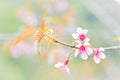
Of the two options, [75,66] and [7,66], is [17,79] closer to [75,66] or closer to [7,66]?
[7,66]

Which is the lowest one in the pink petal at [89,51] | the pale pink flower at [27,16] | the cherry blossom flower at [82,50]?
the pale pink flower at [27,16]

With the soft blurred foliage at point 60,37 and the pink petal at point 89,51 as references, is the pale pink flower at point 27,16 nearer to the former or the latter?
the soft blurred foliage at point 60,37

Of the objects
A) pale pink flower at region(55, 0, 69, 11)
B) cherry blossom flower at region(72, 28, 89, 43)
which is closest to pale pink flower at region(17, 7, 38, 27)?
pale pink flower at region(55, 0, 69, 11)

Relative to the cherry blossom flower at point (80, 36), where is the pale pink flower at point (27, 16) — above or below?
below

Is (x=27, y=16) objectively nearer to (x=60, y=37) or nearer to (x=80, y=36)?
(x=60, y=37)

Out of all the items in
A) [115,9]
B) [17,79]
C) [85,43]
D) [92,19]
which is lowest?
[17,79]

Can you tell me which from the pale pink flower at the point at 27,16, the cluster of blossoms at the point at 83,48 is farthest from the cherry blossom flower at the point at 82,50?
the pale pink flower at the point at 27,16

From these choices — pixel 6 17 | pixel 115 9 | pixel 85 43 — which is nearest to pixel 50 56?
pixel 115 9

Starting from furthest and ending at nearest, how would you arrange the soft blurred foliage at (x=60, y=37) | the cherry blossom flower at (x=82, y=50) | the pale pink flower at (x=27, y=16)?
1. the pale pink flower at (x=27, y=16)
2. the soft blurred foliage at (x=60, y=37)
3. the cherry blossom flower at (x=82, y=50)

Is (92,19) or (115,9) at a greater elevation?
(115,9)
